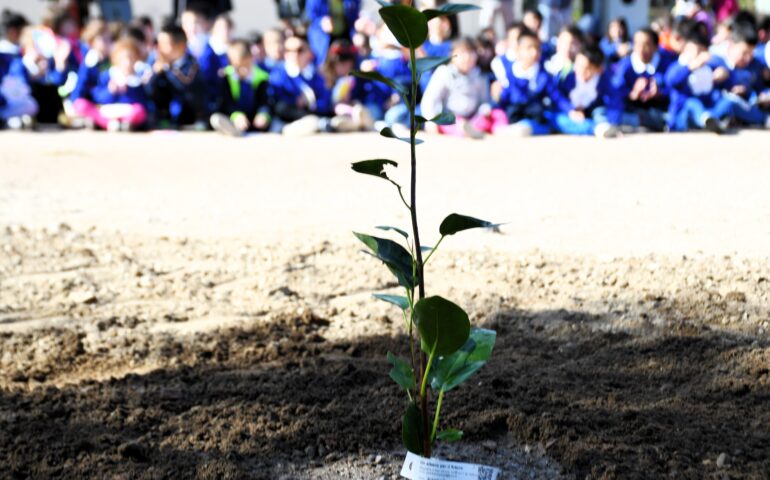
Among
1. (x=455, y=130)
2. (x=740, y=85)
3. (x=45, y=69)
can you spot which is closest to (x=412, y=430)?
(x=455, y=130)

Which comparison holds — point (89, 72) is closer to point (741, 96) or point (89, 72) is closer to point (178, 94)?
point (178, 94)

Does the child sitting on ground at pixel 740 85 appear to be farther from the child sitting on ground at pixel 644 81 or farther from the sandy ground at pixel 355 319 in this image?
the sandy ground at pixel 355 319

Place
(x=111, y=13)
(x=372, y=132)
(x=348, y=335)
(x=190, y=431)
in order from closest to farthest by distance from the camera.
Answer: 1. (x=190, y=431)
2. (x=348, y=335)
3. (x=372, y=132)
4. (x=111, y=13)

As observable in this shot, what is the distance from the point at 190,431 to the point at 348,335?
2.99 ft

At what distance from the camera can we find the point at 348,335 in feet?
10.1

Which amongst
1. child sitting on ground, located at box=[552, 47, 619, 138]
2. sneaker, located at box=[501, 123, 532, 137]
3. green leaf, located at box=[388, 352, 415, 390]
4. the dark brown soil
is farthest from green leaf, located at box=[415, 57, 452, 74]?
child sitting on ground, located at box=[552, 47, 619, 138]

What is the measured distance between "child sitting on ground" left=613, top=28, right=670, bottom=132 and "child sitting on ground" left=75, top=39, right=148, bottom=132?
390cm

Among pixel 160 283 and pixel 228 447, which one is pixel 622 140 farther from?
pixel 228 447

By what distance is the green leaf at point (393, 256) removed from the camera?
6.04 ft

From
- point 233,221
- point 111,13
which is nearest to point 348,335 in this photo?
point 233,221

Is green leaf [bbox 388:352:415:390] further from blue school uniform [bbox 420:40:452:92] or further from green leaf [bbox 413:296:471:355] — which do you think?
blue school uniform [bbox 420:40:452:92]

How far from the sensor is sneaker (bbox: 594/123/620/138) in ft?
24.7

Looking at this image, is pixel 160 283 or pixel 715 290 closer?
pixel 715 290

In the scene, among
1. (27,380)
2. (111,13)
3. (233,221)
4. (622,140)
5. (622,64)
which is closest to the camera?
(27,380)
